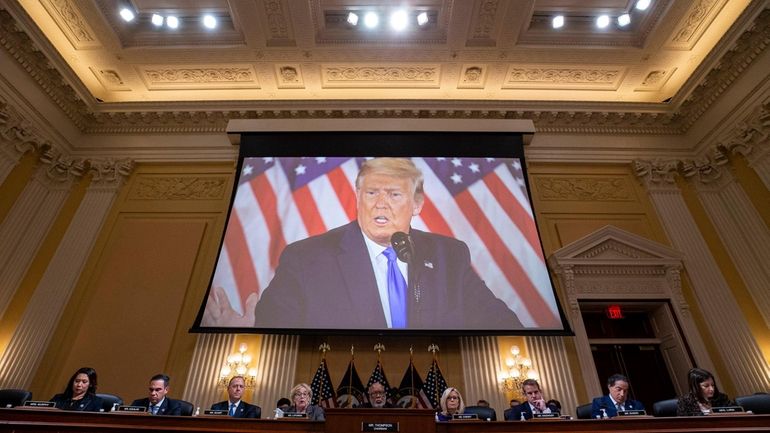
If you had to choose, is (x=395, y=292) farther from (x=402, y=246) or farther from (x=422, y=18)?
(x=422, y=18)

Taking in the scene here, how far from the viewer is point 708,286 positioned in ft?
20.4

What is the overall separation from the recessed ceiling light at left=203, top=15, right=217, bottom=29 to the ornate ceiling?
0.34 ft

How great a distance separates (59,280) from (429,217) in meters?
5.95

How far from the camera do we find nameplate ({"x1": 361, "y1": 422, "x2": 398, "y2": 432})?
8.51ft

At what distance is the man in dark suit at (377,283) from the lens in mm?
5676

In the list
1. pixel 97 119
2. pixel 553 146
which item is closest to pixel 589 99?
pixel 553 146

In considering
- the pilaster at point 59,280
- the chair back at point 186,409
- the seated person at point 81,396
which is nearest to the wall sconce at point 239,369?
the chair back at point 186,409

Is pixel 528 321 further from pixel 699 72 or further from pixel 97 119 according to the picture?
pixel 97 119

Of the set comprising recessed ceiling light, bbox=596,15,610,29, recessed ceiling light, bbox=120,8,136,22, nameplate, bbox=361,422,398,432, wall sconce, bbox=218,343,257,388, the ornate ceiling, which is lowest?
nameplate, bbox=361,422,398,432

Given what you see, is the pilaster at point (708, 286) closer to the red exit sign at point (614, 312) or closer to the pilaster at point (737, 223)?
the pilaster at point (737, 223)

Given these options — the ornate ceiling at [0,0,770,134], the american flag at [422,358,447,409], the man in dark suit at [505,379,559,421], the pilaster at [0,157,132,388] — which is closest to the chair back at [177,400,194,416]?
the american flag at [422,358,447,409]

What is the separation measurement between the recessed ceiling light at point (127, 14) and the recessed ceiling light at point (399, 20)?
4.40m

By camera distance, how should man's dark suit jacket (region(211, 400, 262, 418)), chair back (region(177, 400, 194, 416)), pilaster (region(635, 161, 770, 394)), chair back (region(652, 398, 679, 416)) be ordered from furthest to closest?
pilaster (region(635, 161, 770, 394)) < man's dark suit jacket (region(211, 400, 262, 418)) < chair back (region(177, 400, 194, 416)) < chair back (region(652, 398, 679, 416))

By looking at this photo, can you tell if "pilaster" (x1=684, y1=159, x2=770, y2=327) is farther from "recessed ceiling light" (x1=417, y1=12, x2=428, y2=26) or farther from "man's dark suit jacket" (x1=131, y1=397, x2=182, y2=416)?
"man's dark suit jacket" (x1=131, y1=397, x2=182, y2=416)
